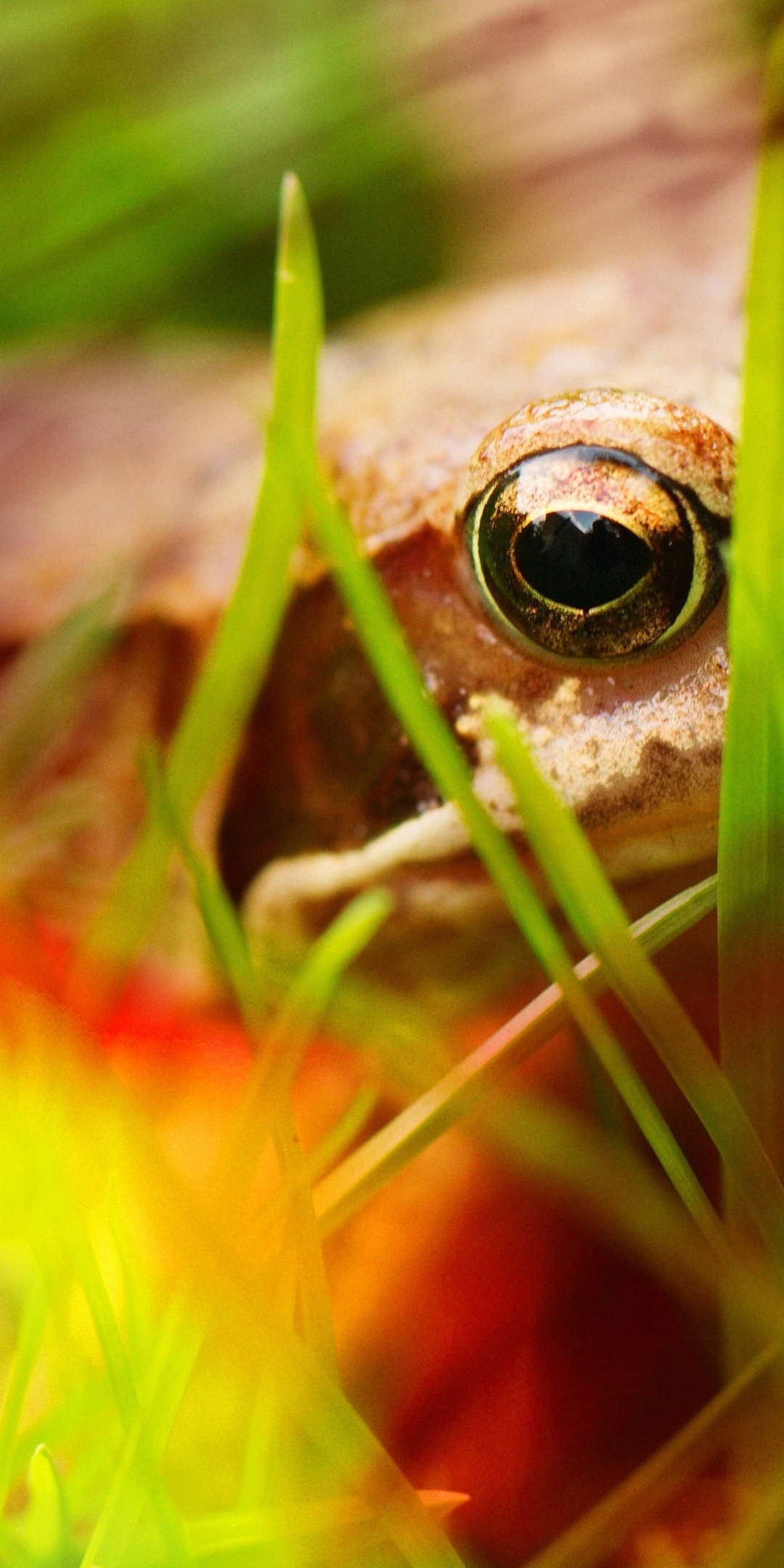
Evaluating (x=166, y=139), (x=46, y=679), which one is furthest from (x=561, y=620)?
(x=166, y=139)

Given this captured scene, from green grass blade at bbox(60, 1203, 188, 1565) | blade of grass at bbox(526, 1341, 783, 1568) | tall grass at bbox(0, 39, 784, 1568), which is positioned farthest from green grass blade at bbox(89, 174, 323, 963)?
blade of grass at bbox(526, 1341, 783, 1568)

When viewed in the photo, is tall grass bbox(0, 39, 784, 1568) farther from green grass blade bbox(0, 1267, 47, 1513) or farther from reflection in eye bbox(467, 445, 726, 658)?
reflection in eye bbox(467, 445, 726, 658)

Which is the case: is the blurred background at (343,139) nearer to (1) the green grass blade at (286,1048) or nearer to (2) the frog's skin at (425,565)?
(2) the frog's skin at (425,565)

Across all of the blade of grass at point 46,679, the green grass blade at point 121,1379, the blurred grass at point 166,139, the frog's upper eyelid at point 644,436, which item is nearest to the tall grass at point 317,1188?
the green grass blade at point 121,1379

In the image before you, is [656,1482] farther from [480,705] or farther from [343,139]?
[343,139]

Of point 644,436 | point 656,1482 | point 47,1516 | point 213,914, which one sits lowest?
point 656,1482

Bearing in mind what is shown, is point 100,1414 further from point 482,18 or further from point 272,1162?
point 482,18
